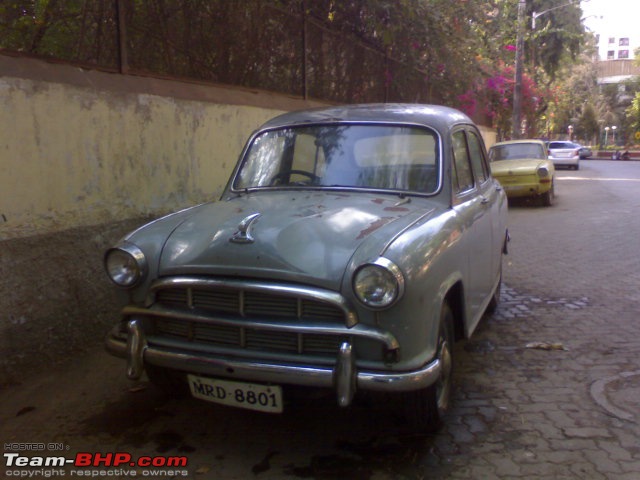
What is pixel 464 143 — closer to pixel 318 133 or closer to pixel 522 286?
pixel 318 133

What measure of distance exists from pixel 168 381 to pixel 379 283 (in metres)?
1.68

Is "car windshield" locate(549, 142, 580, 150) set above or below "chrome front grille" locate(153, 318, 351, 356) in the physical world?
above

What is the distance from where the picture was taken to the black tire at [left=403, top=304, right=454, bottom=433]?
292cm

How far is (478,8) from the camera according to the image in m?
10.7

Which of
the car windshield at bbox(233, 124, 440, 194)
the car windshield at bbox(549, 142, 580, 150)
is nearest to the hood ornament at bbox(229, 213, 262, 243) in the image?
the car windshield at bbox(233, 124, 440, 194)

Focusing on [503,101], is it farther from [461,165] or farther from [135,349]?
[135,349]

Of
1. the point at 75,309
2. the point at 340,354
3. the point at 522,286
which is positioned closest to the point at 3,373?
the point at 75,309

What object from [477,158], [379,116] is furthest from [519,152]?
[379,116]

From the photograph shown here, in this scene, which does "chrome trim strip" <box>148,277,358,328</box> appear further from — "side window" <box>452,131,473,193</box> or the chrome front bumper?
"side window" <box>452,131,473,193</box>

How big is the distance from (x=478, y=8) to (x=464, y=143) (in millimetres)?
7635

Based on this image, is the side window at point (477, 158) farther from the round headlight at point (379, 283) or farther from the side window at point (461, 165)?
the round headlight at point (379, 283)

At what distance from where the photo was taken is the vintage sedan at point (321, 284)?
2598mm

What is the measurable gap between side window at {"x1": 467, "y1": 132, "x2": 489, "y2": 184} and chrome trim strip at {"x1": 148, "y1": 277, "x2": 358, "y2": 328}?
226 cm

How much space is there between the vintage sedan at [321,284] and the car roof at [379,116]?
95mm
